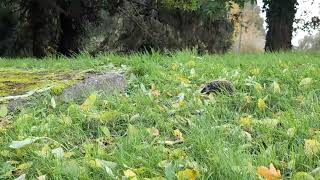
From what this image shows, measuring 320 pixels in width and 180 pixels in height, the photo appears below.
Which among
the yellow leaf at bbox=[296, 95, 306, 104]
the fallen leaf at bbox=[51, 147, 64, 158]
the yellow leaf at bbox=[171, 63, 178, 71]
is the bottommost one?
the yellow leaf at bbox=[171, 63, 178, 71]

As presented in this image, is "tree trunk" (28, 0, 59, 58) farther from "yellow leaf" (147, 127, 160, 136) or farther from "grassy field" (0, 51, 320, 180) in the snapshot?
"yellow leaf" (147, 127, 160, 136)

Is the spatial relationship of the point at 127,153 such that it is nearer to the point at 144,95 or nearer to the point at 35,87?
the point at 144,95

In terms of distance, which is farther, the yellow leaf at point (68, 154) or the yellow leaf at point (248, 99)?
the yellow leaf at point (248, 99)

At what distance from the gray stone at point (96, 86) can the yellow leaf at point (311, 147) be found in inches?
78.1

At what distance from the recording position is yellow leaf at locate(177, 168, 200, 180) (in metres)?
2.23

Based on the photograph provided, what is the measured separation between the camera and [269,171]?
7.19 feet

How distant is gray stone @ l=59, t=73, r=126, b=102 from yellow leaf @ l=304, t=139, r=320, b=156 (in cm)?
198

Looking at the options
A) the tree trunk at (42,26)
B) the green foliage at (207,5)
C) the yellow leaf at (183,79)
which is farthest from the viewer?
the tree trunk at (42,26)

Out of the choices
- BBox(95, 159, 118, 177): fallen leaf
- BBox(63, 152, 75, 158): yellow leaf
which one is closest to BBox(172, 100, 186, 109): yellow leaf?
BBox(63, 152, 75, 158): yellow leaf

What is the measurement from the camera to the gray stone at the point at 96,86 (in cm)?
405

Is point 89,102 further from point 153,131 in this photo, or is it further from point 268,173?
point 268,173

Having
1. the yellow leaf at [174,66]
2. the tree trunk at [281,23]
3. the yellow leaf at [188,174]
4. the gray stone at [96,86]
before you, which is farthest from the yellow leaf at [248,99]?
the tree trunk at [281,23]

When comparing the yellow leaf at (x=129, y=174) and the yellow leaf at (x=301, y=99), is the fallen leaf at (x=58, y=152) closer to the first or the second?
the yellow leaf at (x=129, y=174)

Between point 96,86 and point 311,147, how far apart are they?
221cm
